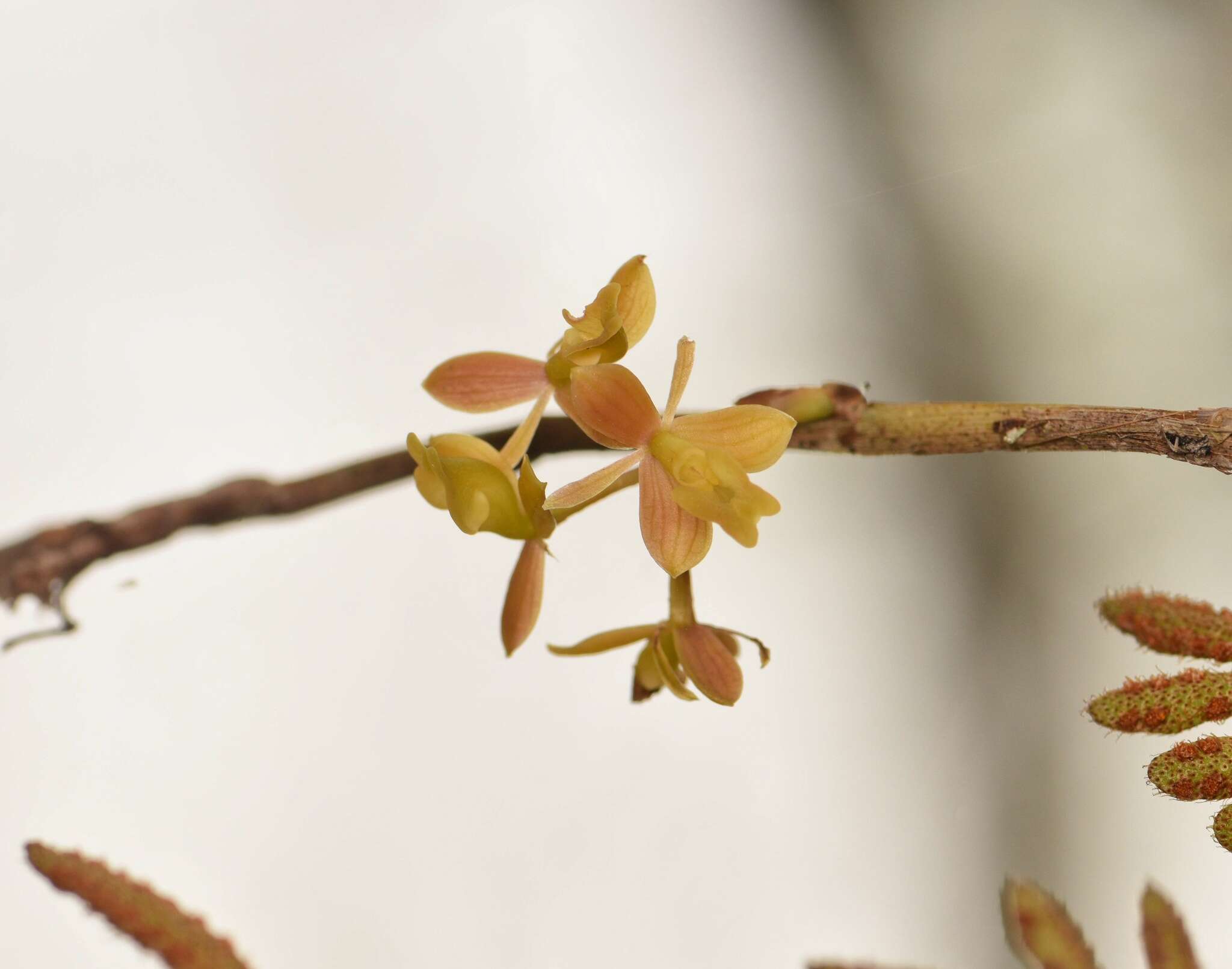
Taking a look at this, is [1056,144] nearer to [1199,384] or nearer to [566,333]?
[1199,384]

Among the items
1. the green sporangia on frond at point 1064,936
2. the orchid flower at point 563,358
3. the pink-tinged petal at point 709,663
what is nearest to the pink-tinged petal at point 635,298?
the orchid flower at point 563,358

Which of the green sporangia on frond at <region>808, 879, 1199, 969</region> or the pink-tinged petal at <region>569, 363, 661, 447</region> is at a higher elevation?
the pink-tinged petal at <region>569, 363, 661, 447</region>

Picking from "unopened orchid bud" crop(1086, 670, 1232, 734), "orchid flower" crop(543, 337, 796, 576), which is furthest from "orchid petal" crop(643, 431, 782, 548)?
"unopened orchid bud" crop(1086, 670, 1232, 734)

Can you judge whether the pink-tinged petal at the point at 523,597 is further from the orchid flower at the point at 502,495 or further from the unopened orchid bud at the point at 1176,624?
the unopened orchid bud at the point at 1176,624

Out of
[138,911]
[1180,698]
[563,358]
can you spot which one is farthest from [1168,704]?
[138,911]

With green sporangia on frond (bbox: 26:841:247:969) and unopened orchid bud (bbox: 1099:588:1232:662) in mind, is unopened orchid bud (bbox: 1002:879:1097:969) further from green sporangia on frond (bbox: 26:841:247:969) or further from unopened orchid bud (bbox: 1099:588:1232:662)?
green sporangia on frond (bbox: 26:841:247:969)

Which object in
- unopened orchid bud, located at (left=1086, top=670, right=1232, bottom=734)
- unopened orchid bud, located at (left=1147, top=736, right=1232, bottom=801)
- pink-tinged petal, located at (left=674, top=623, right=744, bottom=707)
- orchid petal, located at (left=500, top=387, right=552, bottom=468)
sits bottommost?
unopened orchid bud, located at (left=1147, top=736, right=1232, bottom=801)
